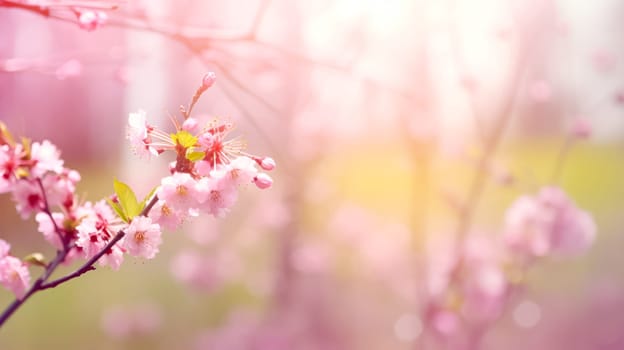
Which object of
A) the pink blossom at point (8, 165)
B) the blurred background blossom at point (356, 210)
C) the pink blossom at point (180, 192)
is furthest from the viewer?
the blurred background blossom at point (356, 210)

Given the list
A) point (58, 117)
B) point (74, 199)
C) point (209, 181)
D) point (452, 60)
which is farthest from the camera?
point (58, 117)

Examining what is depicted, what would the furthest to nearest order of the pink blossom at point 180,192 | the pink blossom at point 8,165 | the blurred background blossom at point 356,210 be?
the blurred background blossom at point 356,210 < the pink blossom at point 8,165 < the pink blossom at point 180,192

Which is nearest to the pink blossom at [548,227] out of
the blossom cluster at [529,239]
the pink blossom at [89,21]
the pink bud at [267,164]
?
the blossom cluster at [529,239]

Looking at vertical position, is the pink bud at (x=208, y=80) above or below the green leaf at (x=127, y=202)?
above

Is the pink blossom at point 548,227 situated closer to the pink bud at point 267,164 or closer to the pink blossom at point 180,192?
the pink bud at point 267,164

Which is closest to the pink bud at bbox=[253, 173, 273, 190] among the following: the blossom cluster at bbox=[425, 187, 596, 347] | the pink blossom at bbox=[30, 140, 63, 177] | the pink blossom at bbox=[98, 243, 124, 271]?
the pink blossom at bbox=[98, 243, 124, 271]

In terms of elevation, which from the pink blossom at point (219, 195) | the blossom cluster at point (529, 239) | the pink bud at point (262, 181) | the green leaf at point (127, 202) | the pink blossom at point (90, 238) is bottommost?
the pink blossom at point (90, 238)

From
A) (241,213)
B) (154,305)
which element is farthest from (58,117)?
(154,305)

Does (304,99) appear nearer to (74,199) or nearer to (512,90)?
(512,90)
